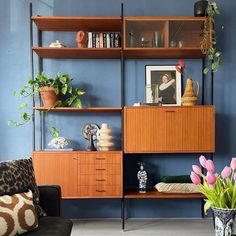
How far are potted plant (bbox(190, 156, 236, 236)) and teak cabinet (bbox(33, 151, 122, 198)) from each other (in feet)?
4.92

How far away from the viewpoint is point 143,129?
282 centimetres

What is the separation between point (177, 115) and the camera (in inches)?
111

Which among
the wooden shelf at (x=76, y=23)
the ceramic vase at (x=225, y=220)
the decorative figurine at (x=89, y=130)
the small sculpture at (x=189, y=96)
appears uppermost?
the wooden shelf at (x=76, y=23)

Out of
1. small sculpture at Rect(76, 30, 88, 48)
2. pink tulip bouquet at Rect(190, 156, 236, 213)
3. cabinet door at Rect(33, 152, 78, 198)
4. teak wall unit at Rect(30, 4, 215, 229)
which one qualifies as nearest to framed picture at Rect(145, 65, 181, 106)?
teak wall unit at Rect(30, 4, 215, 229)

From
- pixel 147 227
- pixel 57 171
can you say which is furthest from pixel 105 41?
Answer: pixel 147 227

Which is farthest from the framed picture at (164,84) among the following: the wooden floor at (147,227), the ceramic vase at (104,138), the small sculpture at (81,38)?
the wooden floor at (147,227)

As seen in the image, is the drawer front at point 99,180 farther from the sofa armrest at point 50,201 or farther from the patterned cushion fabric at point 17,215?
the patterned cushion fabric at point 17,215

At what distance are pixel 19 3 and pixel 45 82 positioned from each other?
984 mm

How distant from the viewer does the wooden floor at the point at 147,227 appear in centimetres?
271

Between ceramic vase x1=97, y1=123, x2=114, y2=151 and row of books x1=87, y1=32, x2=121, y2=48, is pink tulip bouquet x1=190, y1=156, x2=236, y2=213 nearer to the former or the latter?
ceramic vase x1=97, y1=123, x2=114, y2=151

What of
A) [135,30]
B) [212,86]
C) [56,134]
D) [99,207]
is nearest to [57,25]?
[135,30]

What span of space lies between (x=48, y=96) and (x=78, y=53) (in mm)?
544

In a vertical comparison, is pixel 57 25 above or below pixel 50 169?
above

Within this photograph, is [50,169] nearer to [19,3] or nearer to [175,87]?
[175,87]
